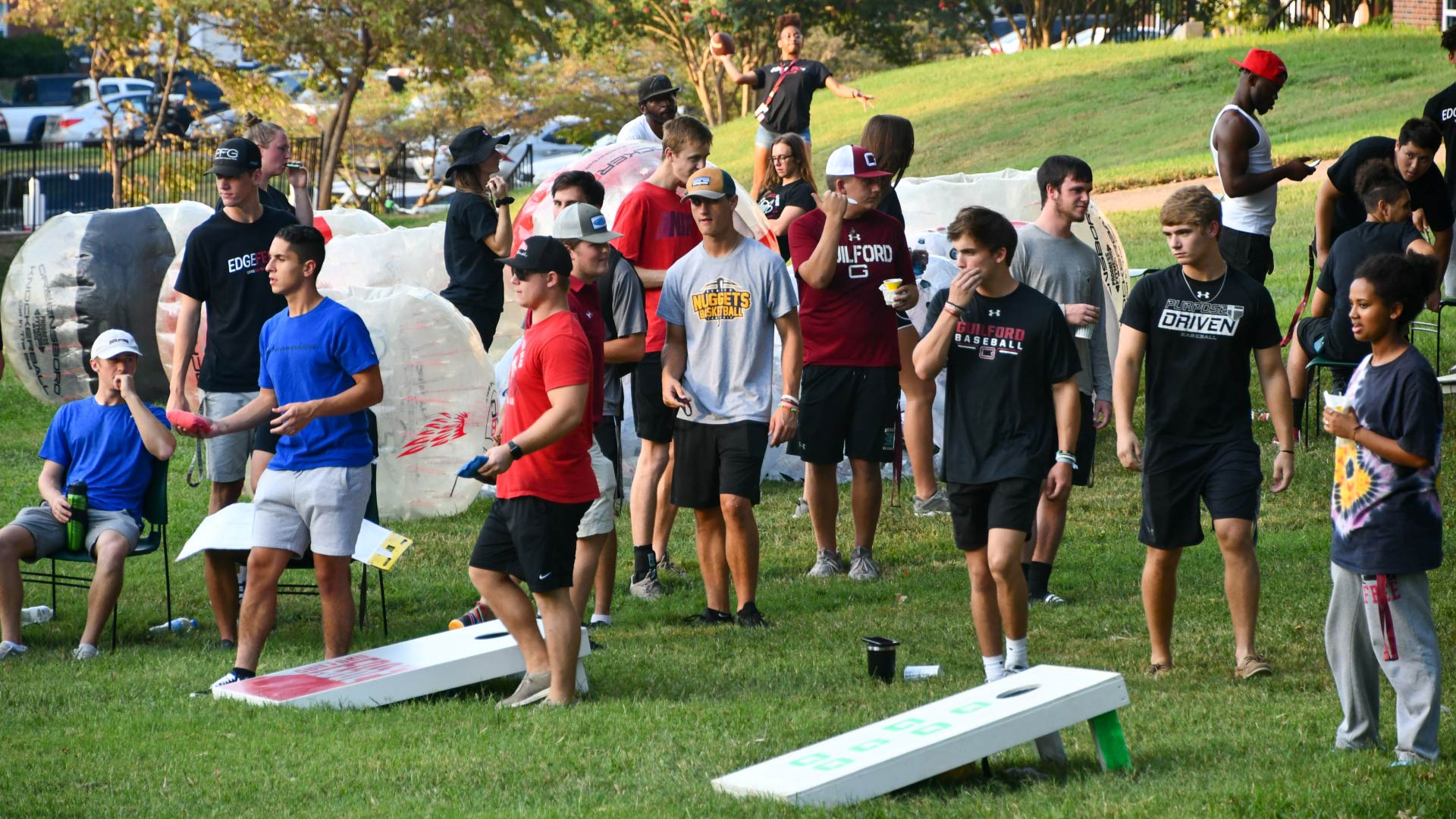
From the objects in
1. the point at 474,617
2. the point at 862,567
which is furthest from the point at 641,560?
the point at 862,567

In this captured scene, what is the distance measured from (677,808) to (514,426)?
5.86ft

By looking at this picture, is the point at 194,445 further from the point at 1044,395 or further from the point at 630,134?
the point at 1044,395

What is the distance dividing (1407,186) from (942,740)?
5598 millimetres

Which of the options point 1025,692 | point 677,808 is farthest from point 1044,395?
point 677,808

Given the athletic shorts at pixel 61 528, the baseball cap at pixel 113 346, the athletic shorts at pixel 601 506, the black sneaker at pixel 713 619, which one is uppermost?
the baseball cap at pixel 113 346

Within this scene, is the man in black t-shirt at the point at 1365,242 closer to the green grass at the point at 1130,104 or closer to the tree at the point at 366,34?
the green grass at the point at 1130,104

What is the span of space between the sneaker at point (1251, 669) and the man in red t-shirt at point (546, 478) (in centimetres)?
261

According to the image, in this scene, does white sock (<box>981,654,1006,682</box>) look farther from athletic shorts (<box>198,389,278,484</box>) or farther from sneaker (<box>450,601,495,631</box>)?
athletic shorts (<box>198,389,278,484</box>)

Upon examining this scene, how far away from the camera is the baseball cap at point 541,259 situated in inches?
236

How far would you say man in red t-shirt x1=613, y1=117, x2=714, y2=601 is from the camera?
8.21 meters

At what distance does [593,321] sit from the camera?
23.1ft

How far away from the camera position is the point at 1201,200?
622cm

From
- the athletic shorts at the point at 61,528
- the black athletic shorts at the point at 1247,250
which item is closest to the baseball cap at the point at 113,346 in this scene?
the athletic shorts at the point at 61,528

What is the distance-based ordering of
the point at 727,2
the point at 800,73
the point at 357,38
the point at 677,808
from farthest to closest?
1. the point at 727,2
2. the point at 357,38
3. the point at 800,73
4. the point at 677,808
